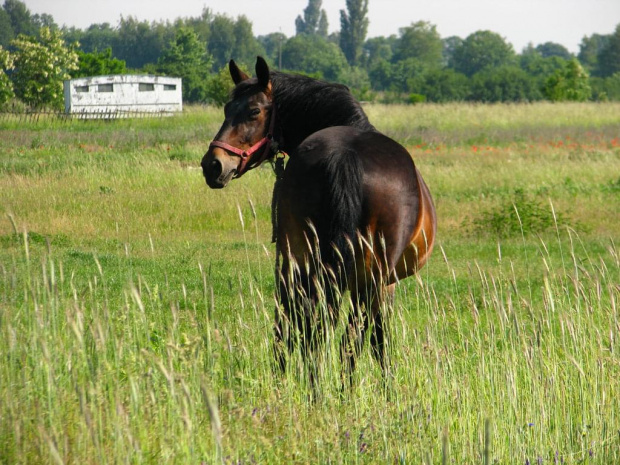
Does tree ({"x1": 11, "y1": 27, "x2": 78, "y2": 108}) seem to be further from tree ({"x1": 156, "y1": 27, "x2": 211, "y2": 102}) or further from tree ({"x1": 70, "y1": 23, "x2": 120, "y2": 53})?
tree ({"x1": 70, "y1": 23, "x2": 120, "y2": 53})

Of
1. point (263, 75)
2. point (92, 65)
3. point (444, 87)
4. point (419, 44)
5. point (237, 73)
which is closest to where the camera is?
point (263, 75)

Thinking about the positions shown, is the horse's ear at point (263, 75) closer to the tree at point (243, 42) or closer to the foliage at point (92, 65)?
the foliage at point (92, 65)

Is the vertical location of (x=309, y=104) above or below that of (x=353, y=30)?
below

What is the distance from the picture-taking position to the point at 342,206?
14.2 ft

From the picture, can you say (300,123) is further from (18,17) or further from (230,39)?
(230,39)

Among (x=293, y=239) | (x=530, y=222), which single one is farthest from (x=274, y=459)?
(x=530, y=222)

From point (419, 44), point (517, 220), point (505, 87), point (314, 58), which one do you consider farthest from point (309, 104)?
point (419, 44)

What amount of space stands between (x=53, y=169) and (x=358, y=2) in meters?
143

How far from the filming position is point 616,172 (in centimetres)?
1820

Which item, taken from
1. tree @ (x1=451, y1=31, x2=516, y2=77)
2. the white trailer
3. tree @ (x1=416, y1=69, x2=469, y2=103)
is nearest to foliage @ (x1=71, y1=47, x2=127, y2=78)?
the white trailer

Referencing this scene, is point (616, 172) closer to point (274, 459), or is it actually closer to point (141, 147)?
point (141, 147)

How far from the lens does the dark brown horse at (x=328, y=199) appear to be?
4352 millimetres

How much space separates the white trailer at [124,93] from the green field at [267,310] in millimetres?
17159

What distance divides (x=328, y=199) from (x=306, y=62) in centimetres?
13043
